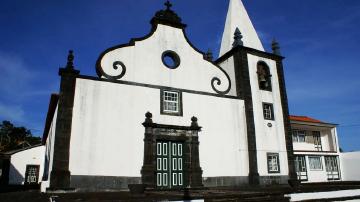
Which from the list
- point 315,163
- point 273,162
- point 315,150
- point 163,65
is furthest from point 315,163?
point 163,65

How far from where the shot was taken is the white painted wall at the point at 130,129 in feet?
38.5

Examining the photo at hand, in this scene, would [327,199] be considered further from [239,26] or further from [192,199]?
[239,26]

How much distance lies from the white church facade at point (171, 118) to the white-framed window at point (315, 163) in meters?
9.34

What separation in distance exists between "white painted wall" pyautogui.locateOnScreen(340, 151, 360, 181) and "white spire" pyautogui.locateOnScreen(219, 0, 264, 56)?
547 inches

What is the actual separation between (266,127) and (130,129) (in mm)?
7566

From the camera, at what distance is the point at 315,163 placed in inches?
982

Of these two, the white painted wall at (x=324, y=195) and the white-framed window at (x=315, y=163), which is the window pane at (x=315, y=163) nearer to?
the white-framed window at (x=315, y=163)

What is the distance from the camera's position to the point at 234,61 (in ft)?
55.9

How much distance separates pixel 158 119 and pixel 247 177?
5.35 metres

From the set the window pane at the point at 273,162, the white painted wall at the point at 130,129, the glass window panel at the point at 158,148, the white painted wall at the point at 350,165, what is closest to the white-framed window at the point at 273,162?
the window pane at the point at 273,162

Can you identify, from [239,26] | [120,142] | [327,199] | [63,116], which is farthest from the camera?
[239,26]

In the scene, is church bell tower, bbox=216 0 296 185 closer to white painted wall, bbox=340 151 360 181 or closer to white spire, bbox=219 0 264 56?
white spire, bbox=219 0 264 56

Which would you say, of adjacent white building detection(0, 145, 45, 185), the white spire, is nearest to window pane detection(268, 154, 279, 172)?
the white spire

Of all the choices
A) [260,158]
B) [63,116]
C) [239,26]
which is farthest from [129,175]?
[239,26]
